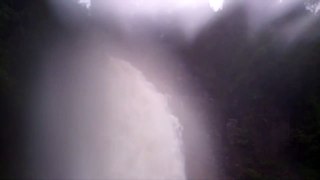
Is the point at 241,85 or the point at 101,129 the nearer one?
the point at 101,129

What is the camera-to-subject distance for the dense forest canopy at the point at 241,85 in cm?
1421

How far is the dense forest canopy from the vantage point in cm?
1421

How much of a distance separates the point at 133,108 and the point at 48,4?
4.56 metres

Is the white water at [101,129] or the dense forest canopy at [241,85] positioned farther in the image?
the white water at [101,129]

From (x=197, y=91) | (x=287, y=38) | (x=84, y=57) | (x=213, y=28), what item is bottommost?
(x=84, y=57)

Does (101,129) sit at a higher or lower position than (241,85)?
lower

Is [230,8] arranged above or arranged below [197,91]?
above

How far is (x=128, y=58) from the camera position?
72.6 ft

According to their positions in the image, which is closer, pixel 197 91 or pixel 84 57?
pixel 84 57

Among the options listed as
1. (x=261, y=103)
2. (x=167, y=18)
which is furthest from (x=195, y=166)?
(x=167, y=18)

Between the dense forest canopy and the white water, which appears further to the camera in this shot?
the white water

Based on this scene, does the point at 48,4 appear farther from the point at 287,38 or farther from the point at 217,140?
the point at 287,38

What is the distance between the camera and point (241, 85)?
19.8m

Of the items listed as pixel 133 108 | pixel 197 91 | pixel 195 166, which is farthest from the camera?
pixel 197 91
